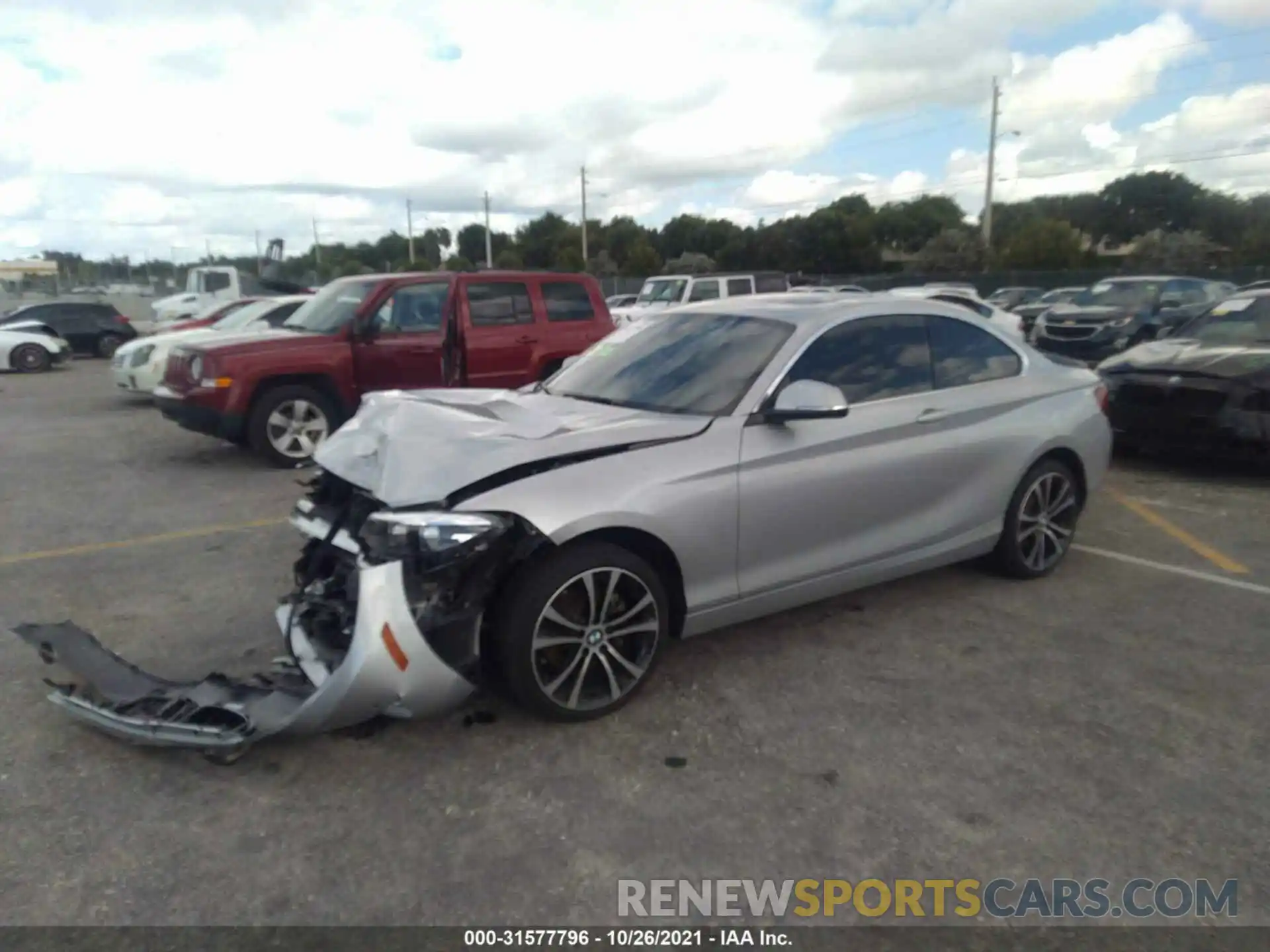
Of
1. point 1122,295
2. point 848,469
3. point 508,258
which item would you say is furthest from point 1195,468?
point 508,258

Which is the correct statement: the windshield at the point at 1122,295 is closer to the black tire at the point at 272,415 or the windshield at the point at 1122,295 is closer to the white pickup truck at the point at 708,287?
the white pickup truck at the point at 708,287

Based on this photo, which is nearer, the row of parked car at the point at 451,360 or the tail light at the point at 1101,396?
the tail light at the point at 1101,396

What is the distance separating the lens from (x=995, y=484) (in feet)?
16.6

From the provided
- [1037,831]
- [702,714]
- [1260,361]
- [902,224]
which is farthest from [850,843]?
[902,224]

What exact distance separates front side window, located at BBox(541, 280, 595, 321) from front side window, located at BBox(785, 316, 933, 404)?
17.6 feet

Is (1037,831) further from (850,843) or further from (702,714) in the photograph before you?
(702,714)

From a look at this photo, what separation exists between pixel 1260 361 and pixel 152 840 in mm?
8283

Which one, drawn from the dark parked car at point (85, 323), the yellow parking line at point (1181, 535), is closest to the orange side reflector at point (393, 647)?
the yellow parking line at point (1181, 535)

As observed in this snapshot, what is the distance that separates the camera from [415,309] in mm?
9180

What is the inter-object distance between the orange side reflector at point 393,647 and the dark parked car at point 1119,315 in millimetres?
14508

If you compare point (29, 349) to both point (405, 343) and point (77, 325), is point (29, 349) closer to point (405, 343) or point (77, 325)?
point (77, 325)

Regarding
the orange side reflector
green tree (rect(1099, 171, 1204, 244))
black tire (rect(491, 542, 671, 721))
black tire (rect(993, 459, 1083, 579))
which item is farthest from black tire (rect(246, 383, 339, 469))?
green tree (rect(1099, 171, 1204, 244))

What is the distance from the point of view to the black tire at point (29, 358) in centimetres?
2025

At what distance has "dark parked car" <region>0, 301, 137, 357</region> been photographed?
2272 cm
